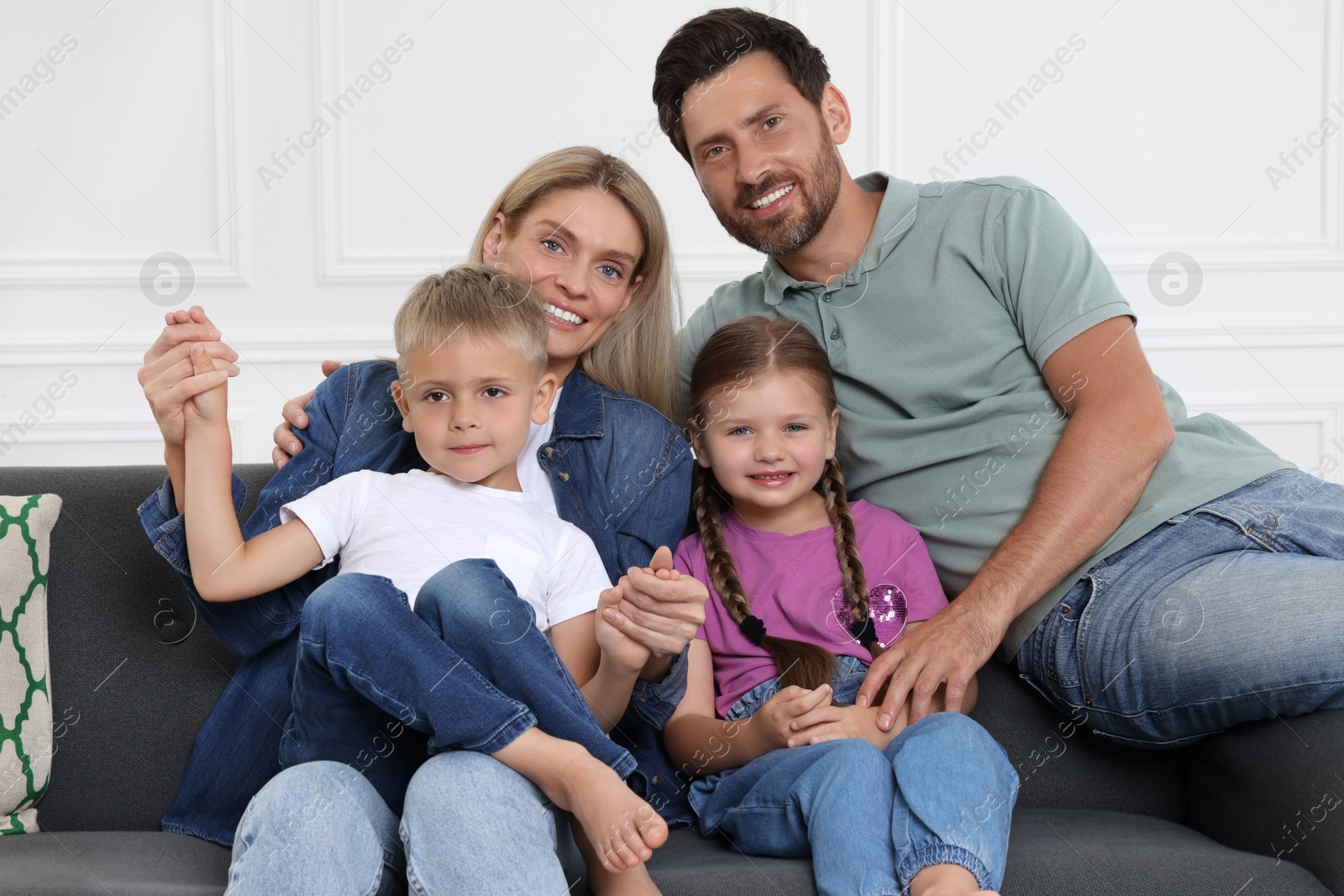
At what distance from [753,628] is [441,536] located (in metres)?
0.48

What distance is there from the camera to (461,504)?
5.12 ft

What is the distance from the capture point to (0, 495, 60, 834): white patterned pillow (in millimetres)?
1651

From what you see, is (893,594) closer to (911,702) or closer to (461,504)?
(911,702)

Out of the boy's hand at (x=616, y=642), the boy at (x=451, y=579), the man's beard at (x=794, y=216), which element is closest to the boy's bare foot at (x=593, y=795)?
the boy at (x=451, y=579)

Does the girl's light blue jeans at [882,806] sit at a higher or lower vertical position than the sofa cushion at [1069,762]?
higher

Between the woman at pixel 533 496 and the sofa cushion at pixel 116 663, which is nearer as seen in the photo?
the woman at pixel 533 496

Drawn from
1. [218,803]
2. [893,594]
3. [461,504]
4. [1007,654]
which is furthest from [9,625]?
[1007,654]

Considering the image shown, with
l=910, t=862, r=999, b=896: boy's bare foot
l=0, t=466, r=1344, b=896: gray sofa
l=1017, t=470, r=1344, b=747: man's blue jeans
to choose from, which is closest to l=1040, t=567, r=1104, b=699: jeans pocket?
l=1017, t=470, r=1344, b=747: man's blue jeans

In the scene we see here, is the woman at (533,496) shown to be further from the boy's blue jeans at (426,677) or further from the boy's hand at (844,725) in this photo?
the boy's hand at (844,725)

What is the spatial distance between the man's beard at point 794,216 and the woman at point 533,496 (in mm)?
168

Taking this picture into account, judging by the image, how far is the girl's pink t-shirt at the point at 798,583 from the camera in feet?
5.65

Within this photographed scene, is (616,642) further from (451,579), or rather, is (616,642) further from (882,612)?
(882,612)

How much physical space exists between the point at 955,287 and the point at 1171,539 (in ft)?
1.74

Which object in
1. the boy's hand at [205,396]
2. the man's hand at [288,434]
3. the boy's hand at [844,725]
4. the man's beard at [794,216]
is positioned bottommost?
the boy's hand at [844,725]
